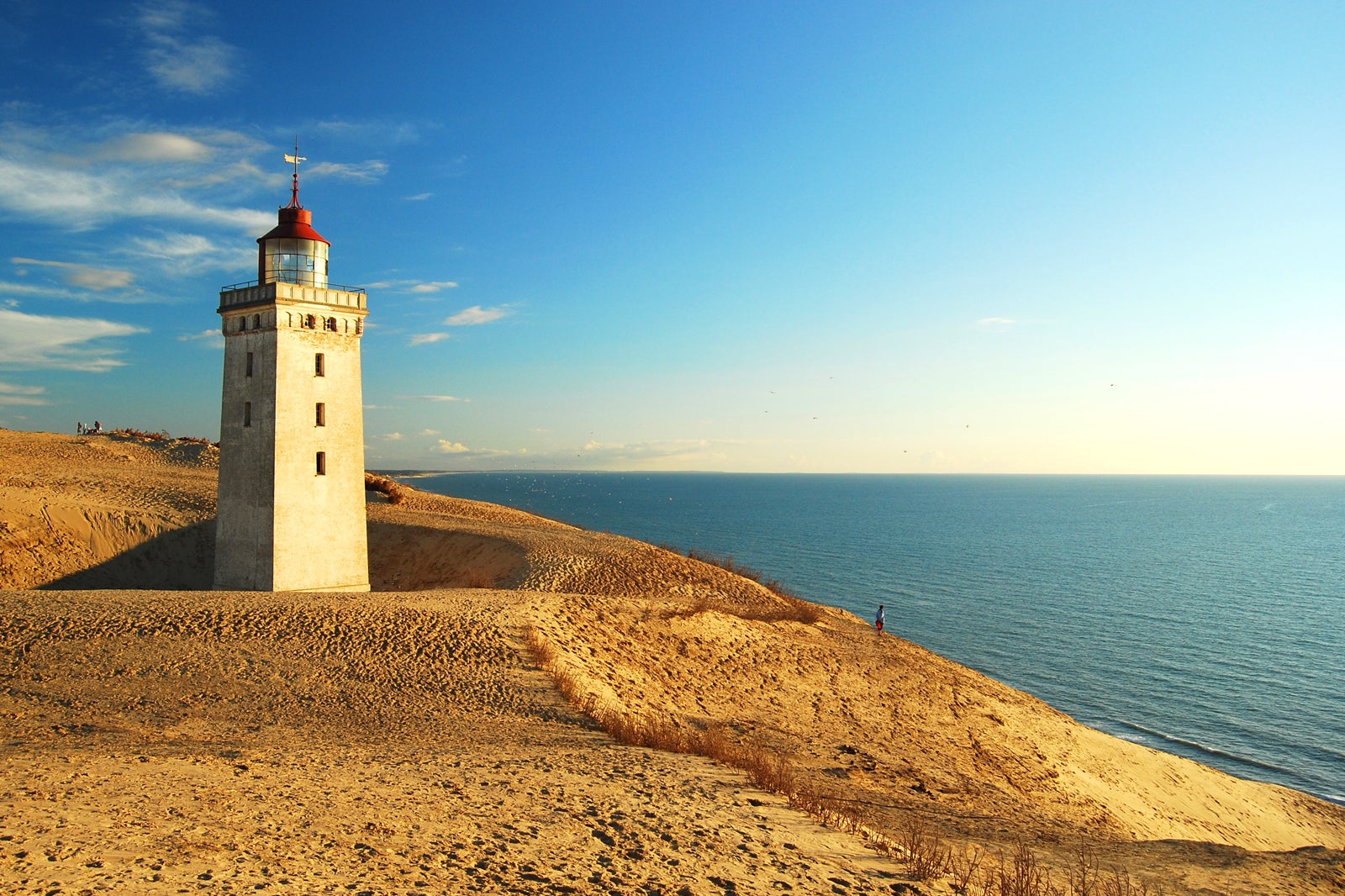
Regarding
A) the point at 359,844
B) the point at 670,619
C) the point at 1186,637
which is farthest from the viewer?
the point at 1186,637

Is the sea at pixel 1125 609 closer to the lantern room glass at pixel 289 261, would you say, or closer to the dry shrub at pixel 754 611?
the dry shrub at pixel 754 611

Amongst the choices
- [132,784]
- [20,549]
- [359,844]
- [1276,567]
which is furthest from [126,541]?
[1276,567]

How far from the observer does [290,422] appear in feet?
73.9

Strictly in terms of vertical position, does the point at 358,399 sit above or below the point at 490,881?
above

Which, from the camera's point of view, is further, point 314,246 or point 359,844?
point 314,246

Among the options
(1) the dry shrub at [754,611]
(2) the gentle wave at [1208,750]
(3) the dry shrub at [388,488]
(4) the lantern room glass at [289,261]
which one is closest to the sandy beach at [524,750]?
(1) the dry shrub at [754,611]

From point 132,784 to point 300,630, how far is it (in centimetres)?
818

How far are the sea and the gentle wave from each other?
0.08 m

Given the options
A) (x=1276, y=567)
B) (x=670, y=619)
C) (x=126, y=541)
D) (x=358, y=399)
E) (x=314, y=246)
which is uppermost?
(x=314, y=246)

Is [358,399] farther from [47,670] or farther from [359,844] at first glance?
[359,844]

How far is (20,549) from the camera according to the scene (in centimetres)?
2412

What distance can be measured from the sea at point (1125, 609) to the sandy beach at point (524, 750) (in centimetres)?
725

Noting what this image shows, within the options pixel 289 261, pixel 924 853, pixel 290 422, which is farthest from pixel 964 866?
pixel 289 261

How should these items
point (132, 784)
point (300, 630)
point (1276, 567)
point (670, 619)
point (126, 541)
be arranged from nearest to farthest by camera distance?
point (132, 784) → point (300, 630) → point (670, 619) → point (126, 541) → point (1276, 567)
